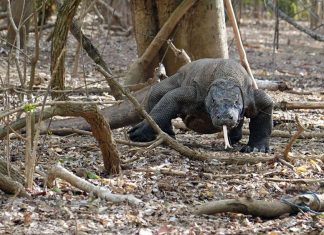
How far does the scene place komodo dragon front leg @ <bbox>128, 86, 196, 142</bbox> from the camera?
6.57m

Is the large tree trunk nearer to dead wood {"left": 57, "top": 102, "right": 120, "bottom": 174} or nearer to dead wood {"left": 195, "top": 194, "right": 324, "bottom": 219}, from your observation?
dead wood {"left": 57, "top": 102, "right": 120, "bottom": 174}

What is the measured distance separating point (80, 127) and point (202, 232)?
10.4 ft

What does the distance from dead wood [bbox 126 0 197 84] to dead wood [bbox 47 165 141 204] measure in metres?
3.34

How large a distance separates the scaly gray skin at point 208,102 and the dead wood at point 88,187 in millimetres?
2085

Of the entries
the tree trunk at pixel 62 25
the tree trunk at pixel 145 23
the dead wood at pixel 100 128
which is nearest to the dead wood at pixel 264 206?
the dead wood at pixel 100 128

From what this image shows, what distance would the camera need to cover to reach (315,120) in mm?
8141

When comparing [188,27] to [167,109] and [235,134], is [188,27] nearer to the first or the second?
[235,134]

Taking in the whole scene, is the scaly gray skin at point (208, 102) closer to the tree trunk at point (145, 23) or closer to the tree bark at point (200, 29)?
the tree bark at point (200, 29)

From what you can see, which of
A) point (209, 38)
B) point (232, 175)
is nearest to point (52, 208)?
point (232, 175)

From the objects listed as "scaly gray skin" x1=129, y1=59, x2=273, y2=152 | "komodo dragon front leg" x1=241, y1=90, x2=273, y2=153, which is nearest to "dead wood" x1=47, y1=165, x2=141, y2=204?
"scaly gray skin" x1=129, y1=59, x2=273, y2=152

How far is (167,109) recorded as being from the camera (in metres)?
6.60

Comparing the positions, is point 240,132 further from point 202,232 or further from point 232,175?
point 202,232

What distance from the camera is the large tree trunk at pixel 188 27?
811 cm

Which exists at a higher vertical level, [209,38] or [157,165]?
[209,38]
